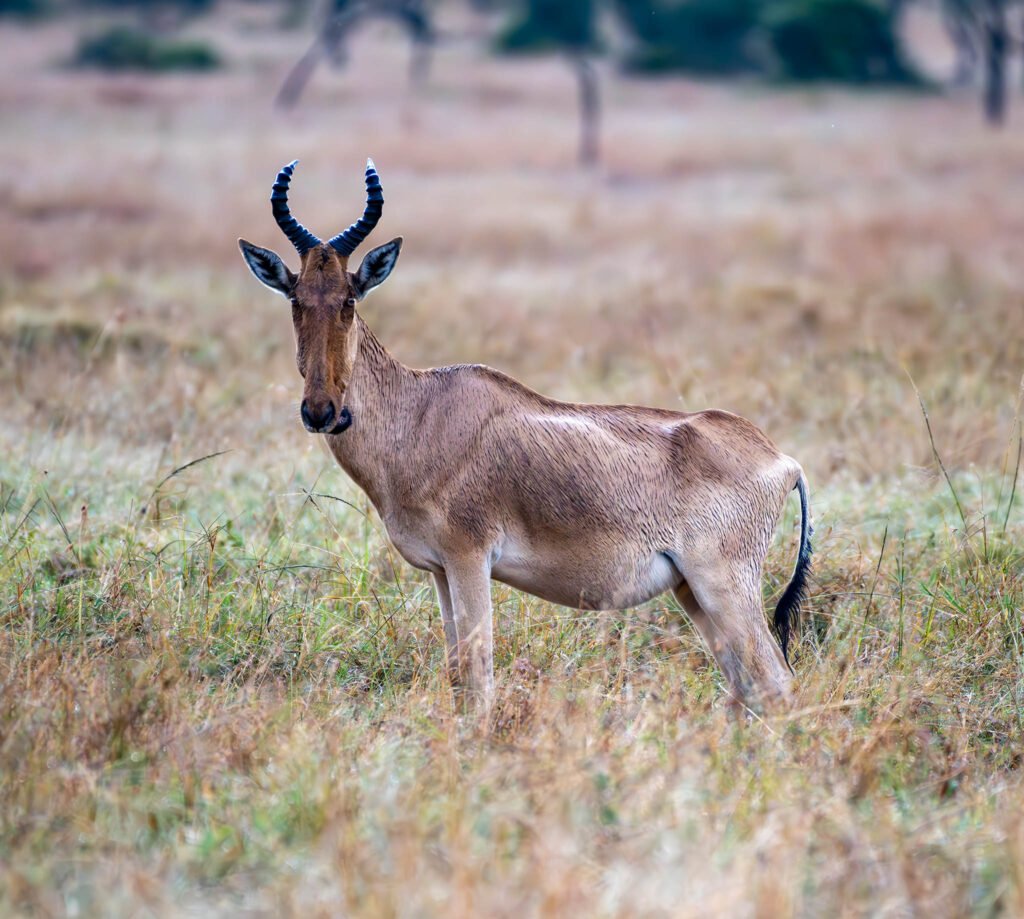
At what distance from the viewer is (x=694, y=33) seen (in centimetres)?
4944

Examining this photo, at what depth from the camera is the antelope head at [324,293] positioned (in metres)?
5.48

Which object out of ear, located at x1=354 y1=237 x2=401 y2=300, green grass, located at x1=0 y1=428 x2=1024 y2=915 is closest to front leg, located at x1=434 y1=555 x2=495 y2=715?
green grass, located at x1=0 y1=428 x2=1024 y2=915

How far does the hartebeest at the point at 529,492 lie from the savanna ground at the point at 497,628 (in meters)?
0.39

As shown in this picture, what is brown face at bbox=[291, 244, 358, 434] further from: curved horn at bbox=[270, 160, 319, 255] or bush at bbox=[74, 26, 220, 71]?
bush at bbox=[74, 26, 220, 71]

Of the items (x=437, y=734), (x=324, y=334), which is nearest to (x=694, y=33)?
(x=324, y=334)

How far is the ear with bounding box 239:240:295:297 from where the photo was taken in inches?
222

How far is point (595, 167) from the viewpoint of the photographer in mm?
26438

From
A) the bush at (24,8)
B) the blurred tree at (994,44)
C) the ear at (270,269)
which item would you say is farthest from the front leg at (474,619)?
the bush at (24,8)

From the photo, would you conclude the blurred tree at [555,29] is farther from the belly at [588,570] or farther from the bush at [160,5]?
the belly at [588,570]

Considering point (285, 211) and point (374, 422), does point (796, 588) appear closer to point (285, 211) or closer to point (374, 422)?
point (374, 422)

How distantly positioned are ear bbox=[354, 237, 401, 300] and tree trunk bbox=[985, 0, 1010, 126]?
34120 mm

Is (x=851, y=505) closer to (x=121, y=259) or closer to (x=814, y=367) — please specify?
(x=814, y=367)

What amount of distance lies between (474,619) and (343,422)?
0.97m

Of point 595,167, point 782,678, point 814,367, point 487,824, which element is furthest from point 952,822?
point 595,167
